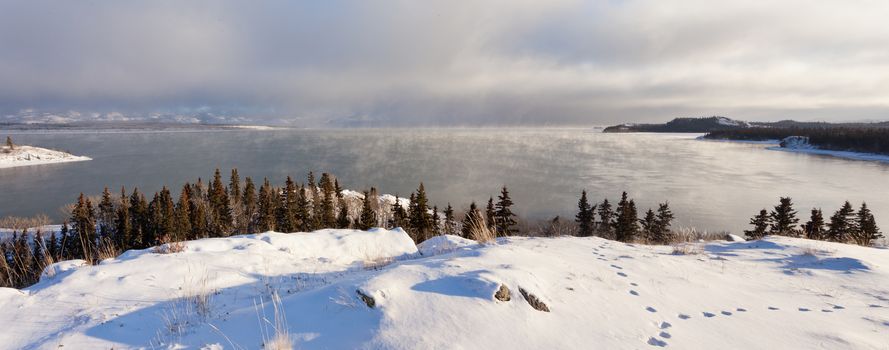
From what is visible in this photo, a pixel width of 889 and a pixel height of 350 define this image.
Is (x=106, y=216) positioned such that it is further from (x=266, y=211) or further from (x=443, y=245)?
(x=443, y=245)

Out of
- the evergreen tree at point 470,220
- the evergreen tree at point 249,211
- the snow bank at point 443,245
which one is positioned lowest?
the evergreen tree at point 249,211

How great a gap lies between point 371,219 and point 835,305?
42041mm

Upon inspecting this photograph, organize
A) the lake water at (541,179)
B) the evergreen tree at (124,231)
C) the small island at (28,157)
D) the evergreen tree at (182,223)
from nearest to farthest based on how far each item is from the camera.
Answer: the evergreen tree at (124,231), the evergreen tree at (182,223), the lake water at (541,179), the small island at (28,157)

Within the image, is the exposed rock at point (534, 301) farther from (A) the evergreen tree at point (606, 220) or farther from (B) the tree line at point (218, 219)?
(A) the evergreen tree at point (606, 220)

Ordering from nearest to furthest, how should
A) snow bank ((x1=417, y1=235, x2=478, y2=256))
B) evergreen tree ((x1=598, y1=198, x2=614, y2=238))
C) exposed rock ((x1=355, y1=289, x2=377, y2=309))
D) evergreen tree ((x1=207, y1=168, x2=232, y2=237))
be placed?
exposed rock ((x1=355, y1=289, x2=377, y2=309)), snow bank ((x1=417, y1=235, x2=478, y2=256)), evergreen tree ((x1=598, y1=198, x2=614, y2=238)), evergreen tree ((x1=207, y1=168, x2=232, y2=237))

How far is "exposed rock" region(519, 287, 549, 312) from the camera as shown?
4.65 metres

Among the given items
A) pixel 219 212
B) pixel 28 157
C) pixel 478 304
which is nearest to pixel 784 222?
pixel 478 304

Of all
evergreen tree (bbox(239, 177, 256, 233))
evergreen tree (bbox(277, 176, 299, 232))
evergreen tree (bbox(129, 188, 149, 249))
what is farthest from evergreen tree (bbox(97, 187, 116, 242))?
evergreen tree (bbox(277, 176, 299, 232))

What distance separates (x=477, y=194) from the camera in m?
64.4

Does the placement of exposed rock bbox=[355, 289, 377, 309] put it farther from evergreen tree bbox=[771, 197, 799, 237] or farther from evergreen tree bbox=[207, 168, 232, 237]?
evergreen tree bbox=[207, 168, 232, 237]

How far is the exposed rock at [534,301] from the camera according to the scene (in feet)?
15.3

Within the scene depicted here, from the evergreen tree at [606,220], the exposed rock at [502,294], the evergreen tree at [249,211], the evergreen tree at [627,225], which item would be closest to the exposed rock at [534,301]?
the exposed rock at [502,294]

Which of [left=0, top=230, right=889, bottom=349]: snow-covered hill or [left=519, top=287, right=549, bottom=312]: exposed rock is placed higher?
[left=519, top=287, right=549, bottom=312]: exposed rock

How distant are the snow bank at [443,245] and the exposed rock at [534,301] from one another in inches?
197
